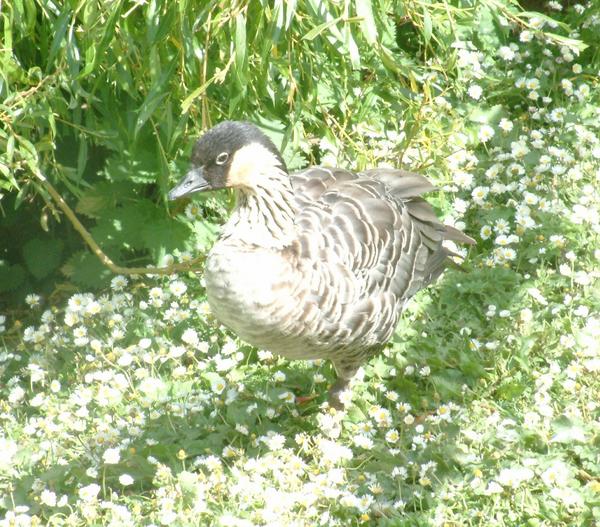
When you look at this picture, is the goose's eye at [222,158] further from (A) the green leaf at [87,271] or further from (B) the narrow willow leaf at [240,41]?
(A) the green leaf at [87,271]

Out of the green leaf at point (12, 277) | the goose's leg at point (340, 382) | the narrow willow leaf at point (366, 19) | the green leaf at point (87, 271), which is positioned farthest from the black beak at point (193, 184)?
the green leaf at point (12, 277)

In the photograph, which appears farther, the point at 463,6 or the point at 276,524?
the point at 463,6

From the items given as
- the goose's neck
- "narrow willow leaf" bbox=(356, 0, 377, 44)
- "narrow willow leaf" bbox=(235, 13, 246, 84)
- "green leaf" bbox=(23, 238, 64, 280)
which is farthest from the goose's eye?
"green leaf" bbox=(23, 238, 64, 280)

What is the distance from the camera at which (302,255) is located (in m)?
3.98

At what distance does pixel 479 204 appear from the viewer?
18.5 ft

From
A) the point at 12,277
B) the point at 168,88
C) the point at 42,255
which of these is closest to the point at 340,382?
the point at 168,88

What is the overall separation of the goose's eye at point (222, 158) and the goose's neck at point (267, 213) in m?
0.18

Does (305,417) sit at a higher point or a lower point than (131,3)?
lower

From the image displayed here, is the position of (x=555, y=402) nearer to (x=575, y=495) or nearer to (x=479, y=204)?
(x=575, y=495)

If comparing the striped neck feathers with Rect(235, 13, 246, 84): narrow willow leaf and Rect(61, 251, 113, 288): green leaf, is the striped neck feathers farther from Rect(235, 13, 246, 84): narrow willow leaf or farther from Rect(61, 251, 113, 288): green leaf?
Rect(61, 251, 113, 288): green leaf

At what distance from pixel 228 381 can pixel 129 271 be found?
733 mm

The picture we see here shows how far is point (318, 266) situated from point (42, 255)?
7.46 ft

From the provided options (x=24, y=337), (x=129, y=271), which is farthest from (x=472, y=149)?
(x=24, y=337)

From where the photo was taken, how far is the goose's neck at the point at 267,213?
3.93m
